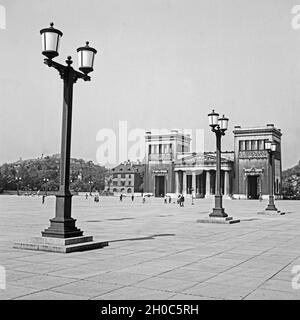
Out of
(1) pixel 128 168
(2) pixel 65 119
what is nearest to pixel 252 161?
(1) pixel 128 168

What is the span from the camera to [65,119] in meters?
11.0

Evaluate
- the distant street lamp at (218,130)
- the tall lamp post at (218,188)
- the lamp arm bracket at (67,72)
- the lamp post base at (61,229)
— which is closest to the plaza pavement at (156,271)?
the lamp post base at (61,229)

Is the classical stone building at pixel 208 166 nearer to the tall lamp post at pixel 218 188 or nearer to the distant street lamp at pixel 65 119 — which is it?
the tall lamp post at pixel 218 188

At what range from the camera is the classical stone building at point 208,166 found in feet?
336

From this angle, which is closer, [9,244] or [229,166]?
[9,244]

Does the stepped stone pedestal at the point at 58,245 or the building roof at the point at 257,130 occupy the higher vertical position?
the building roof at the point at 257,130

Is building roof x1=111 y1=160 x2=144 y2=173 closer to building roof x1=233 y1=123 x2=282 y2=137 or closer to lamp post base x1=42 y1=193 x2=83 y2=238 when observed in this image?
building roof x1=233 y1=123 x2=282 y2=137

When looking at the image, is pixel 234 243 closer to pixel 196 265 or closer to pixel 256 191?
pixel 196 265

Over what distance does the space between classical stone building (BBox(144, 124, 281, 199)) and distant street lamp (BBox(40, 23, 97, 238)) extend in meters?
89.1

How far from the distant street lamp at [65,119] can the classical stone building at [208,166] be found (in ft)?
292

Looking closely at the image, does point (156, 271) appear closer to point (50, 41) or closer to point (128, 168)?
point (50, 41)

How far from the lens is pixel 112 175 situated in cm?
15738
